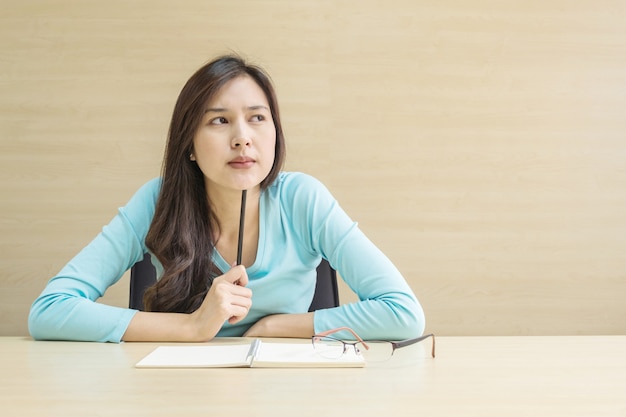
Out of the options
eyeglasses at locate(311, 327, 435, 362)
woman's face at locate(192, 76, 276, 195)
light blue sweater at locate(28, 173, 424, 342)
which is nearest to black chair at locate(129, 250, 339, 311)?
light blue sweater at locate(28, 173, 424, 342)

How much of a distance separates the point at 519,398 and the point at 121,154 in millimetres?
2298

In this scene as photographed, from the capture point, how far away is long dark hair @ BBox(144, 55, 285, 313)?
1548 mm

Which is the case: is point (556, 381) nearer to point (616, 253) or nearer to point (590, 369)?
point (590, 369)

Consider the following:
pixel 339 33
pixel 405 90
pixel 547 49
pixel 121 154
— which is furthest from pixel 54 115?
pixel 547 49

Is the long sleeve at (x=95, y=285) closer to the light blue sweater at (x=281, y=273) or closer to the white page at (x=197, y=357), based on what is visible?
the light blue sweater at (x=281, y=273)

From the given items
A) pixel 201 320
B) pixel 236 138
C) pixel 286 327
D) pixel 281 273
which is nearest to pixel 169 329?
pixel 201 320

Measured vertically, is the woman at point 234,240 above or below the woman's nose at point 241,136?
below

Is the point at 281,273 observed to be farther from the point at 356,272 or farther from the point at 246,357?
the point at 246,357

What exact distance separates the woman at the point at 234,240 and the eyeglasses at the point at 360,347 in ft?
0.33

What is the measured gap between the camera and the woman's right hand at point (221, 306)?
1289 millimetres

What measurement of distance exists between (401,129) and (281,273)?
143 centimetres

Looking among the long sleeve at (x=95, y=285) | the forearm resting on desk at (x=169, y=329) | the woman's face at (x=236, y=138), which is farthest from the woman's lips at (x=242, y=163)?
the forearm resting on desk at (x=169, y=329)

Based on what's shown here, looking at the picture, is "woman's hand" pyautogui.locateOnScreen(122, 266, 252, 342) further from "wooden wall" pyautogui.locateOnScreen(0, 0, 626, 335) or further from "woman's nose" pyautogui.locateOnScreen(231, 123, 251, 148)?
"wooden wall" pyautogui.locateOnScreen(0, 0, 626, 335)

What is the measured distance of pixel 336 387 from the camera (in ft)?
2.82
